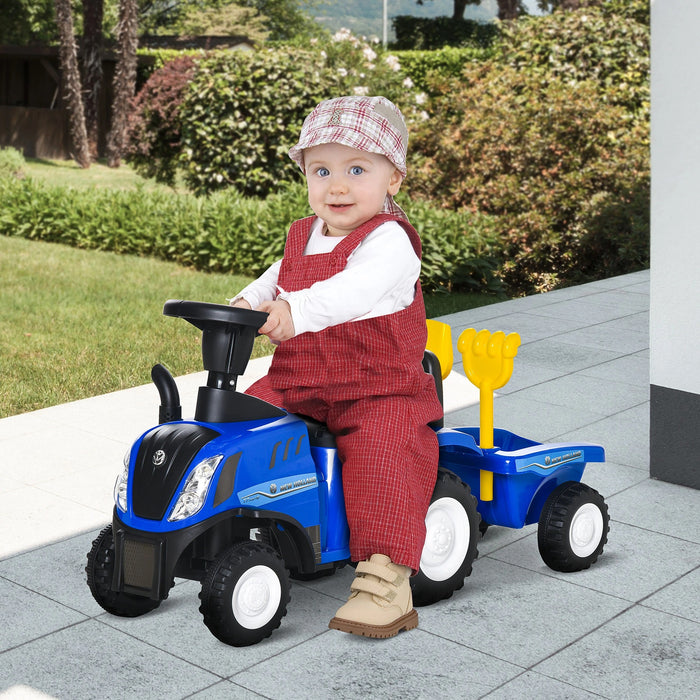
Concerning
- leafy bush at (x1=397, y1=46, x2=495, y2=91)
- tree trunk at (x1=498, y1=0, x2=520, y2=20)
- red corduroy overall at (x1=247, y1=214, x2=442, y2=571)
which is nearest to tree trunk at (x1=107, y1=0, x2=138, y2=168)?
leafy bush at (x1=397, y1=46, x2=495, y2=91)

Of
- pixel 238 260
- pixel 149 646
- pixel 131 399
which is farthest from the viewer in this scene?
pixel 238 260

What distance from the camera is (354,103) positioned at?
3.10 metres

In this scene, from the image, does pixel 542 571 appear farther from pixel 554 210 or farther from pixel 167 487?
pixel 554 210

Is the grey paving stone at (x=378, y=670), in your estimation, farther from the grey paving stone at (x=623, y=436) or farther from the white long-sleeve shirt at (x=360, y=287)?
the grey paving stone at (x=623, y=436)

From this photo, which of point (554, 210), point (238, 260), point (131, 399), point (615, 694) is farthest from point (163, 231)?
point (615, 694)

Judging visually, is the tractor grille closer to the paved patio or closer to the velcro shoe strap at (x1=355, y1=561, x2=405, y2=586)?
the paved patio

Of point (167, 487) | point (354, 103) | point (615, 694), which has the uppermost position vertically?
point (354, 103)

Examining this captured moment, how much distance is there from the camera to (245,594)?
9.39 ft

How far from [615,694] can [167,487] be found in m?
1.26

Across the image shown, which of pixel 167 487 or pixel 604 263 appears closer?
pixel 167 487

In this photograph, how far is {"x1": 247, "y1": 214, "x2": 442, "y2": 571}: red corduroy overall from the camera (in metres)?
3.00

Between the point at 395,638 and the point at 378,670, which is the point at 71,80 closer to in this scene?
the point at 395,638

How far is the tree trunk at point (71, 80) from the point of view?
24438 mm

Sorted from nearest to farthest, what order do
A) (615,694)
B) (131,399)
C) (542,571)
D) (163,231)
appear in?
(615,694), (542,571), (131,399), (163,231)
